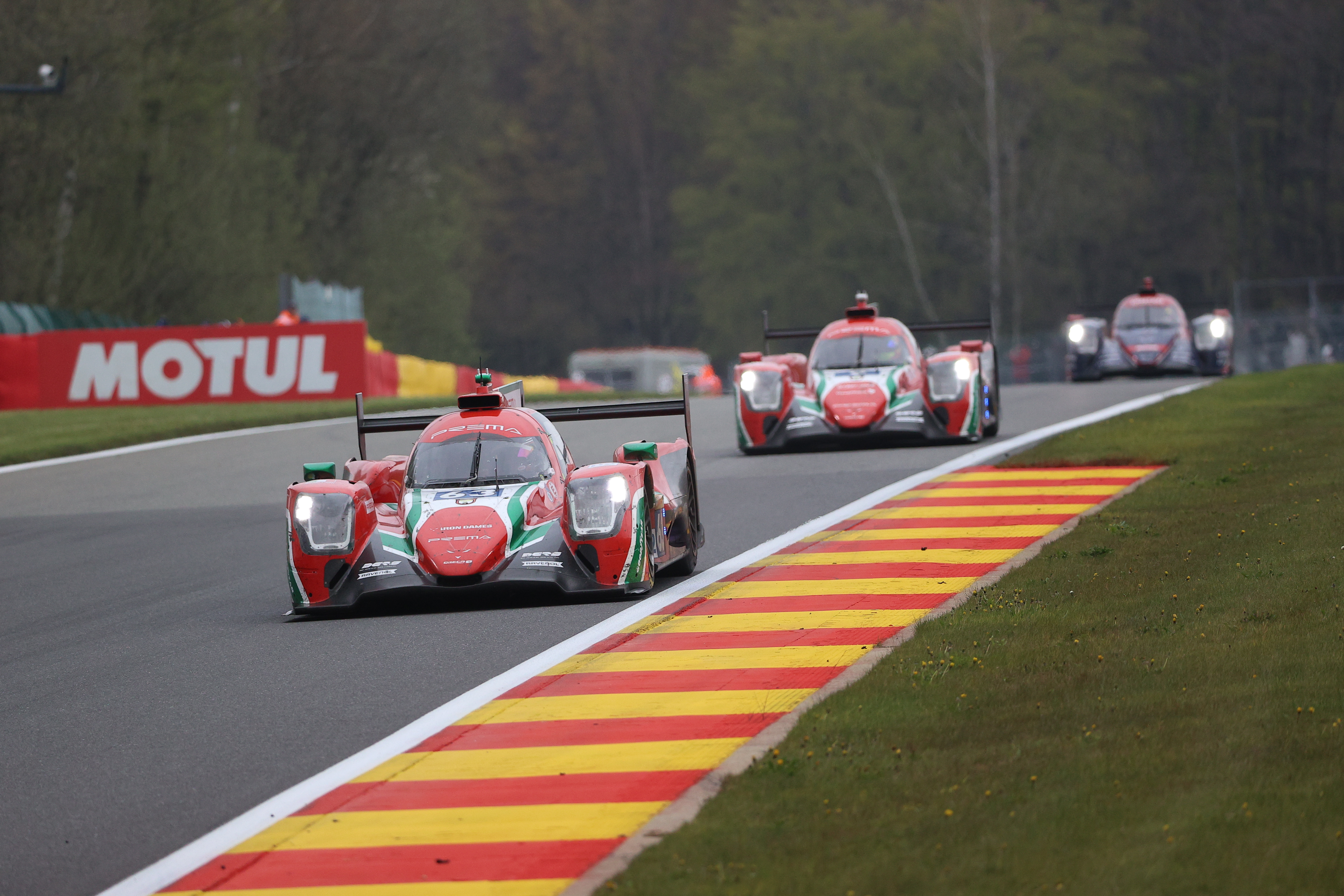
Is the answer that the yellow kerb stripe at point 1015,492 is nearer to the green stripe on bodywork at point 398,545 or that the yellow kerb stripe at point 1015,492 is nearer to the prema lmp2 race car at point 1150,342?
the green stripe on bodywork at point 398,545

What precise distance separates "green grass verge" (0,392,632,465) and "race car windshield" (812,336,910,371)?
21.3 feet

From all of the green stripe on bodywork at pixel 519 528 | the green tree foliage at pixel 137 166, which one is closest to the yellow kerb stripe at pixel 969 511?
the green stripe on bodywork at pixel 519 528

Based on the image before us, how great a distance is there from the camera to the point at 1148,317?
113 feet

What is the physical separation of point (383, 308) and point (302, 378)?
3392 centimetres

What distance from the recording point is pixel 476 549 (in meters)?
11.2

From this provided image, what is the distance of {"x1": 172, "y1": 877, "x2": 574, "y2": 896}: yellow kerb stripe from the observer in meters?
5.97

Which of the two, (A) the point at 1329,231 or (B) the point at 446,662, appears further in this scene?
(A) the point at 1329,231

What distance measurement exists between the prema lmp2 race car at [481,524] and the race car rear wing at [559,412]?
1.93ft

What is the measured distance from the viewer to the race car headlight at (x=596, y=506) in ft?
37.3

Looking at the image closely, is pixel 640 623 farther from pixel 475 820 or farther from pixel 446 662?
pixel 475 820

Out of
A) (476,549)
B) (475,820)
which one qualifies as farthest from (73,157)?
(475,820)

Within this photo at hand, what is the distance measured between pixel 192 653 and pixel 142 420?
1796 cm

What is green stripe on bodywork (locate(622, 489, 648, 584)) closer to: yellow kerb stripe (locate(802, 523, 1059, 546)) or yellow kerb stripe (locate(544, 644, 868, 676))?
yellow kerb stripe (locate(544, 644, 868, 676))

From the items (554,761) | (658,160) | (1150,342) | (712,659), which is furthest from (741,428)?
(658,160)
